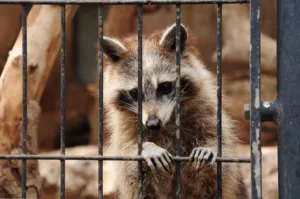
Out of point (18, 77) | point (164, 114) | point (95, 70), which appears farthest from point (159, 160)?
point (95, 70)

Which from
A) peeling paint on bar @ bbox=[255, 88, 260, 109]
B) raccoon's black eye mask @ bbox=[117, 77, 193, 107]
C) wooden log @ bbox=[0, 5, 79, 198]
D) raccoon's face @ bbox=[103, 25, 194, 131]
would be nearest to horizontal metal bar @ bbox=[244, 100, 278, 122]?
peeling paint on bar @ bbox=[255, 88, 260, 109]

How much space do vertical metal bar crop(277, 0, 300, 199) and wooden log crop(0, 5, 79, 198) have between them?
3.39m

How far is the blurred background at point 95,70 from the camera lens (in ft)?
26.8

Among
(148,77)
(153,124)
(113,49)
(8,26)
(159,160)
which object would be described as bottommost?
(159,160)

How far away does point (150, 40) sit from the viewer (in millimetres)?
4832

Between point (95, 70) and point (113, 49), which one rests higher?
point (95, 70)

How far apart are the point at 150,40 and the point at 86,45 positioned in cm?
501

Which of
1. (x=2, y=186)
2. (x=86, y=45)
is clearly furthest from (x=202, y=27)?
(x=2, y=186)

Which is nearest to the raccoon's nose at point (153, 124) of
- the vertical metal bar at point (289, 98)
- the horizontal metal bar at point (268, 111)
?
the horizontal metal bar at point (268, 111)

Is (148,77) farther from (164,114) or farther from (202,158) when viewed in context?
(202,158)

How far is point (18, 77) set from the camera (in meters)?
6.28

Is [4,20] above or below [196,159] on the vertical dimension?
above

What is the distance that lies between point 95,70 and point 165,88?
5.23 meters

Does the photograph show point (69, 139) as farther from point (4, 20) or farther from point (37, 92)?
point (37, 92)
